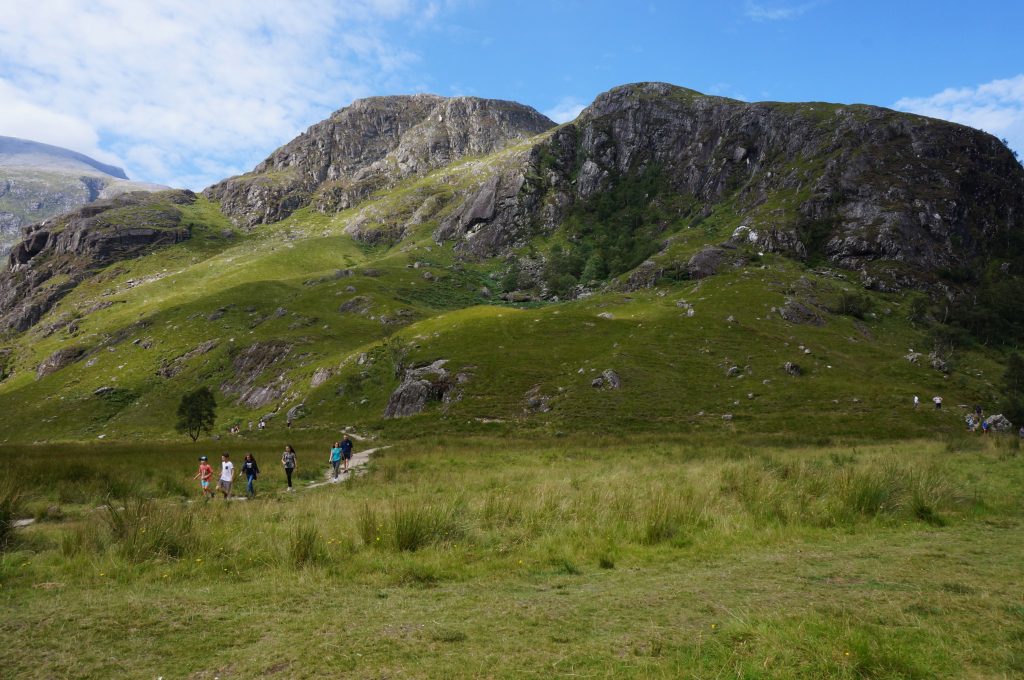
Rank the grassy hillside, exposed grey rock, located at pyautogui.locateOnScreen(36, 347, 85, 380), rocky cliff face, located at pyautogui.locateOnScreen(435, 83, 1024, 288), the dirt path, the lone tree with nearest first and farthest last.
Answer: the dirt path → the grassy hillside → the lone tree → rocky cliff face, located at pyautogui.locateOnScreen(435, 83, 1024, 288) → exposed grey rock, located at pyautogui.locateOnScreen(36, 347, 85, 380)

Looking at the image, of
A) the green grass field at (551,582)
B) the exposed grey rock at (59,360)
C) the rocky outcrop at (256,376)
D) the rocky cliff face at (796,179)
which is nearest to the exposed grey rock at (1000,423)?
the green grass field at (551,582)

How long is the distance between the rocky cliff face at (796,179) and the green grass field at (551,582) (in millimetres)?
93389

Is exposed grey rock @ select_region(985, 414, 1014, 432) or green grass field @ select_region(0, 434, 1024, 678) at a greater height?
green grass field @ select_region(0, 434, 1024, 678)

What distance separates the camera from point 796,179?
116812 mm

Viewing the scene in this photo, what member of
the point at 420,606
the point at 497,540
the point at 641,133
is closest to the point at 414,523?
the point at 497,540

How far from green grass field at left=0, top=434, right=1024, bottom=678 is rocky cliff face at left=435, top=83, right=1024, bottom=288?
93.4 meters

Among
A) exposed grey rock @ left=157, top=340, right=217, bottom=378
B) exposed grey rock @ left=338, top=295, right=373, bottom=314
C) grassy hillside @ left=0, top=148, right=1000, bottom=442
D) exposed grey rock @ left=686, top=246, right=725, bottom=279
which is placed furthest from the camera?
exposed grey rock @ left=338, top=295, right=373, bottom=314

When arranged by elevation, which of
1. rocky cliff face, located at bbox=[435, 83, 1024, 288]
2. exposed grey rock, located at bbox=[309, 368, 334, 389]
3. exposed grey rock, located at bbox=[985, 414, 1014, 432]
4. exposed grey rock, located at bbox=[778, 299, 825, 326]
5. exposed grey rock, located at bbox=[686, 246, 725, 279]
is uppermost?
rocky cliff face, located at bbox=[435, 83, 1024, 288]

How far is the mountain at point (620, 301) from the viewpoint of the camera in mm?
56625

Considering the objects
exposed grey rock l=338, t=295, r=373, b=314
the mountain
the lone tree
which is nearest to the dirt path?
the mountain

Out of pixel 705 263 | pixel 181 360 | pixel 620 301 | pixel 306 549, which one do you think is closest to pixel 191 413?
pixel 181 360

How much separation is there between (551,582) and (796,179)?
131 metres

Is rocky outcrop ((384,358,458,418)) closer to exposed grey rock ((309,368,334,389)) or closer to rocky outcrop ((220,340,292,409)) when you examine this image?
exposed grey rock ((309,368,334,389))

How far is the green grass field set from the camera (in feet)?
20.3
